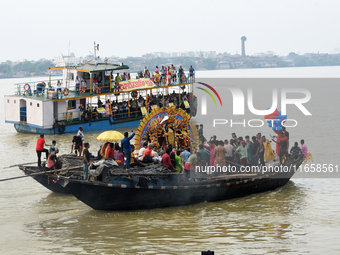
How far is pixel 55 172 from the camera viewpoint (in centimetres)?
1612

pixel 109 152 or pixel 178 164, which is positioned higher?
pixel 109 152

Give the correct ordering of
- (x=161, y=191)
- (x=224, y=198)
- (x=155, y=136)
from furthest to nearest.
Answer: (x=155, y=136) < (x=224, y=198) < (x=161, y=191)

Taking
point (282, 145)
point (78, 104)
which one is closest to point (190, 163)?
point (282, 145)

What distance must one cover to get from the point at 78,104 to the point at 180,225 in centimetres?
2180


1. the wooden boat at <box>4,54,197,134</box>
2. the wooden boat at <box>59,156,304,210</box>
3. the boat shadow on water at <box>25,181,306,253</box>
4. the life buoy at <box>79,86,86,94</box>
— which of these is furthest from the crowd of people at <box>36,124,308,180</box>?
the life buoy at <box>79,86,86,94</box>

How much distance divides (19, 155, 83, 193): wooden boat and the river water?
1.52ft

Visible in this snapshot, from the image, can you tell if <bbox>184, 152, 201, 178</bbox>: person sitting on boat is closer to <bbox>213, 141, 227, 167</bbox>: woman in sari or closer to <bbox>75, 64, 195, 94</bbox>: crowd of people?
<bbox>213, 141, 227, 167</bbox>: woman in sari

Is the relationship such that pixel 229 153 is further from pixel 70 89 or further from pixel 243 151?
pixel 70 89

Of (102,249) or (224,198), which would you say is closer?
(102,249)

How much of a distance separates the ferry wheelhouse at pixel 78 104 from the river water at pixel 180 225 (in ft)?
41.6

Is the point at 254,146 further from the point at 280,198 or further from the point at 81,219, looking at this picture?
the point at 81,219

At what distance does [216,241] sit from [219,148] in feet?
13.8

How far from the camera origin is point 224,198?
55.7 feet

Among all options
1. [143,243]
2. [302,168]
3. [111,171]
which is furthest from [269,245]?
[302,168]
